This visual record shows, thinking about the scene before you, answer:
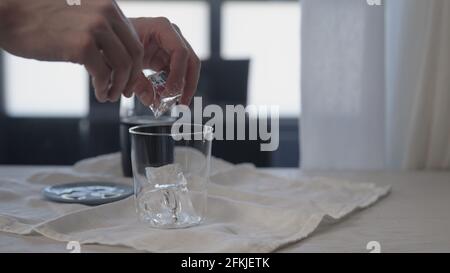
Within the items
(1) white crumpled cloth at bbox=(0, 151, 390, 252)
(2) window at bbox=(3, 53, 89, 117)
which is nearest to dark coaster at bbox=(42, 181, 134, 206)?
(1) white crumpled cloth at bbox=(0, 151, 390, 252)

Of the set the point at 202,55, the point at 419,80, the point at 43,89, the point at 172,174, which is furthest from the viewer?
the point at 43,89

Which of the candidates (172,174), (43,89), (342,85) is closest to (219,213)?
(172,174)

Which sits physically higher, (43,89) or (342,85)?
(342,85)

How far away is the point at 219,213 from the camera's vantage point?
3.22 feet

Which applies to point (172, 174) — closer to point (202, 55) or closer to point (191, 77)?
point (191, 77)

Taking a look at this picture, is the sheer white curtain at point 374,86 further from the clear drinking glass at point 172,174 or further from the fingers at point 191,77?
the clear drinking glass at point 172,174

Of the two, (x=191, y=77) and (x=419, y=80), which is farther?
(x=419, y=80)

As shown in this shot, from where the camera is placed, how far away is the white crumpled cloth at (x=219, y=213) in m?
0.84

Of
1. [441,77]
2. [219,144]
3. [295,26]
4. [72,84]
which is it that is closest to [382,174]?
[441,77]

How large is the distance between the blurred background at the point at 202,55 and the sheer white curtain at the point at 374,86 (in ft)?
5.53

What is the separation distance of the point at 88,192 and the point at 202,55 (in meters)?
2.21

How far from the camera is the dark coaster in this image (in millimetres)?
1047

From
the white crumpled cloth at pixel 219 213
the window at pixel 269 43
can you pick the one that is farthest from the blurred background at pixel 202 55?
the white crumpled cloth at pixel 219 213

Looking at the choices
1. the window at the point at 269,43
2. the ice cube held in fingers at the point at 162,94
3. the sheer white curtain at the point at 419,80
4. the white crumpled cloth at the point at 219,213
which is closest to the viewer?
the white crumpled cloth at the point at 219,213
